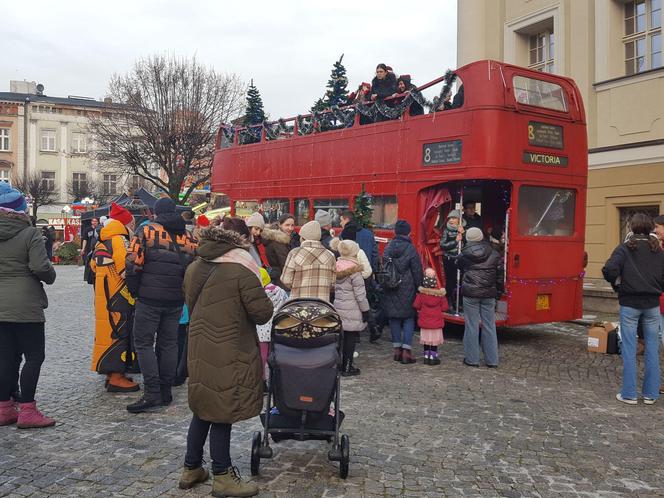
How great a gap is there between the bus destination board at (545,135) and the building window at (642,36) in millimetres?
7459

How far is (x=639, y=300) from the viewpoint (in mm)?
6457

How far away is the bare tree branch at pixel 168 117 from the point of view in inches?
1236

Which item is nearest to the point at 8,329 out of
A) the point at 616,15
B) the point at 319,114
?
the point at 319,114

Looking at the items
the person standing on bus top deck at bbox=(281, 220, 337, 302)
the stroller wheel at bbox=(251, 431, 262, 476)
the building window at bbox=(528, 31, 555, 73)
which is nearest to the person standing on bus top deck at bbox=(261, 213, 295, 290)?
the person standing on bus top deck at bbox=(281, 220, 337, 302)

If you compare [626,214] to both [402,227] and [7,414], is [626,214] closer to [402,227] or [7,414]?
[402,227]

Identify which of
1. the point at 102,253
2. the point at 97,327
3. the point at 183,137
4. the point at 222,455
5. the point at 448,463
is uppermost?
the point at 183,137

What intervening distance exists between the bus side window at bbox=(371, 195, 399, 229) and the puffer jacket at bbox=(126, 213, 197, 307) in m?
5.25

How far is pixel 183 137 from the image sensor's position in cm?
3177

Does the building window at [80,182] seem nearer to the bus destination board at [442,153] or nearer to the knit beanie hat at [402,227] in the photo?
the bus destination board at [442,153]

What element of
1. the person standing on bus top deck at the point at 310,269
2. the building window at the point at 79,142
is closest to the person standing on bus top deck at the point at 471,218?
the person standing on bus top deck at the point at 310,269

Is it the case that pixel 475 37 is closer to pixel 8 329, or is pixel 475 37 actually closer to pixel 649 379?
pixel 649 379

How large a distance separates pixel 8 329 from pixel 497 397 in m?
4.82

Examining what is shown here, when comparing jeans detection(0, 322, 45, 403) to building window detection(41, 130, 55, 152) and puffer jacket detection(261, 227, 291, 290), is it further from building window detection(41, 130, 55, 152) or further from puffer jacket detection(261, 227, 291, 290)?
building window detection(41, 130, 55, 152)

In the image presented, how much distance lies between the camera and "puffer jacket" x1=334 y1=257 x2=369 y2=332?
24.0ft
